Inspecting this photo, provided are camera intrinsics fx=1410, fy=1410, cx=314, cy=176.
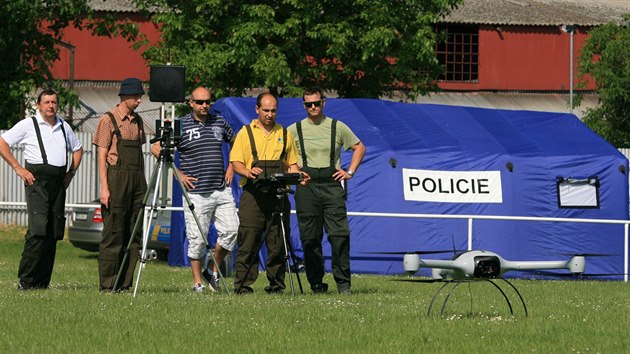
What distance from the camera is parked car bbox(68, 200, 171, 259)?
23969mm

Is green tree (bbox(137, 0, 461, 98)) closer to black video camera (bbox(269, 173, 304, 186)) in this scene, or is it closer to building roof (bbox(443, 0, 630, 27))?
building roof (bbox(443, 0, 630, 27))

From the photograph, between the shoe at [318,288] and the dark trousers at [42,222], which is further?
the shoe at [318,288]

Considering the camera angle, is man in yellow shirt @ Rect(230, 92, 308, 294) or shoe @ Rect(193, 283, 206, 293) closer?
man in yellow shirt @ Rect(230, 92, 308, 294)

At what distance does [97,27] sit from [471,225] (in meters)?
17.4

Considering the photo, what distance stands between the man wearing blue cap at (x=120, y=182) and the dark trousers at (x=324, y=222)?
154cm

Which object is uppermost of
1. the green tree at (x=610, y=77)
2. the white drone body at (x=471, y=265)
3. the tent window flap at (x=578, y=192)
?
the green tree at (x=610, y=77)

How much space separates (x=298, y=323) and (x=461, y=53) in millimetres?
37331

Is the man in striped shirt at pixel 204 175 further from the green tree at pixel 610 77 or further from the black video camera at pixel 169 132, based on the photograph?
the green tree at pixel 610 77

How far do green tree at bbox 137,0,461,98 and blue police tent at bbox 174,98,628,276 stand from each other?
11.2m

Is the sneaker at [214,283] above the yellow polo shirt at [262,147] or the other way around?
the other way around

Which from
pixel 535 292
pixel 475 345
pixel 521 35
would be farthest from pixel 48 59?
pixel 475 345

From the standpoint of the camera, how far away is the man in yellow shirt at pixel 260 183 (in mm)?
13039

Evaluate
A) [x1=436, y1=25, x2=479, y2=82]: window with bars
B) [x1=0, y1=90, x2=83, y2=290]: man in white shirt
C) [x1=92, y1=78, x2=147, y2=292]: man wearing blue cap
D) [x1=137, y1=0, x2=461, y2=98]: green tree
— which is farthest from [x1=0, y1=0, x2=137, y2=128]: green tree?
[x1=92, y1=78, x2=147, y2=292]: man wearing blue cap

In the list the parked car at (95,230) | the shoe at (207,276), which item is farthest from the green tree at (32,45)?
the shoe at (207,276)
